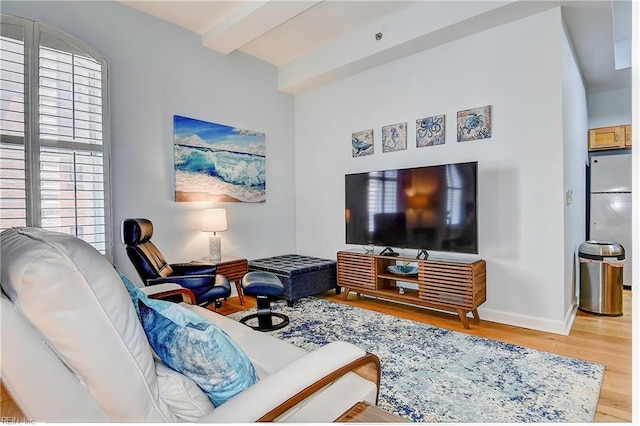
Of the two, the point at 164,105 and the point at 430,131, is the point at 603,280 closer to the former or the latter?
the point at 430,131

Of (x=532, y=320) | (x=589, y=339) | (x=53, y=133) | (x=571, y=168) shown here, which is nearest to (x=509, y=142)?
(x=571, y=168)

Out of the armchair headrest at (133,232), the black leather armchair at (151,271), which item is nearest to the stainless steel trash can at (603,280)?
the black leather armchair at (151,271)

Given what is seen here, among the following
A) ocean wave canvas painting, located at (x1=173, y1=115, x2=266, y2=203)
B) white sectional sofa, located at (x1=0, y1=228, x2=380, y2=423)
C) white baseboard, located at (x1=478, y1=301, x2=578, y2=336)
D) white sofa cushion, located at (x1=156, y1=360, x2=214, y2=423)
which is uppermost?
ocean wave canvas painting, located at (x1=173, y1=115, x2=266, y2=203)

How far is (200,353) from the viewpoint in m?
0.98

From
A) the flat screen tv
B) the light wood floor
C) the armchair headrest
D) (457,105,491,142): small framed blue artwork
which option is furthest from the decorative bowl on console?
the armchair headrest

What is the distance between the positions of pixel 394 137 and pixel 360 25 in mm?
1295

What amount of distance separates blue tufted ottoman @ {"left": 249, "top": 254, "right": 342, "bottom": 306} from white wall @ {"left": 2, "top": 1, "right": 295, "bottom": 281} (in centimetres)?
45

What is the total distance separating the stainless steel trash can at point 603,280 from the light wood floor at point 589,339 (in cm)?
10

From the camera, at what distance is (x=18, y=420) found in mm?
745

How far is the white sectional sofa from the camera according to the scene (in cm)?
72

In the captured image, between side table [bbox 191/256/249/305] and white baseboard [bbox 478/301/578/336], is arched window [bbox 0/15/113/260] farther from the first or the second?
white baseboard [bbox 478/301/578/336]

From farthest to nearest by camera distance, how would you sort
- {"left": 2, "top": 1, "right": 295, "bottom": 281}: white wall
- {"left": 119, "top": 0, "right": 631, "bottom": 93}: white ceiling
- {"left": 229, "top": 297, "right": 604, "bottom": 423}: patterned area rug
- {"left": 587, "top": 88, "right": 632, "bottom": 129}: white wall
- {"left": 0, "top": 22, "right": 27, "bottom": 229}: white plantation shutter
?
{"left": 587, "top": 88, "right": 632, "bottom": 129}: white wall
{"left": 2, "top": 1, "right": 295, "bottom": 281}: white wall
{"left": 119, "top": 0, "right": 631, "bottom": 93}: white ceiling
{"left": 0, "top": 22, "right": 27, "bottom": 229}: white plantation shutter
{"left": 229, "top": 297, "right": 604, "bottom": 423}: patterned area rug

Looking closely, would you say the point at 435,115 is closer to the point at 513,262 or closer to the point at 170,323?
the point at 513,262

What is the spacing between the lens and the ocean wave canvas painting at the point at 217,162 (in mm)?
3826
